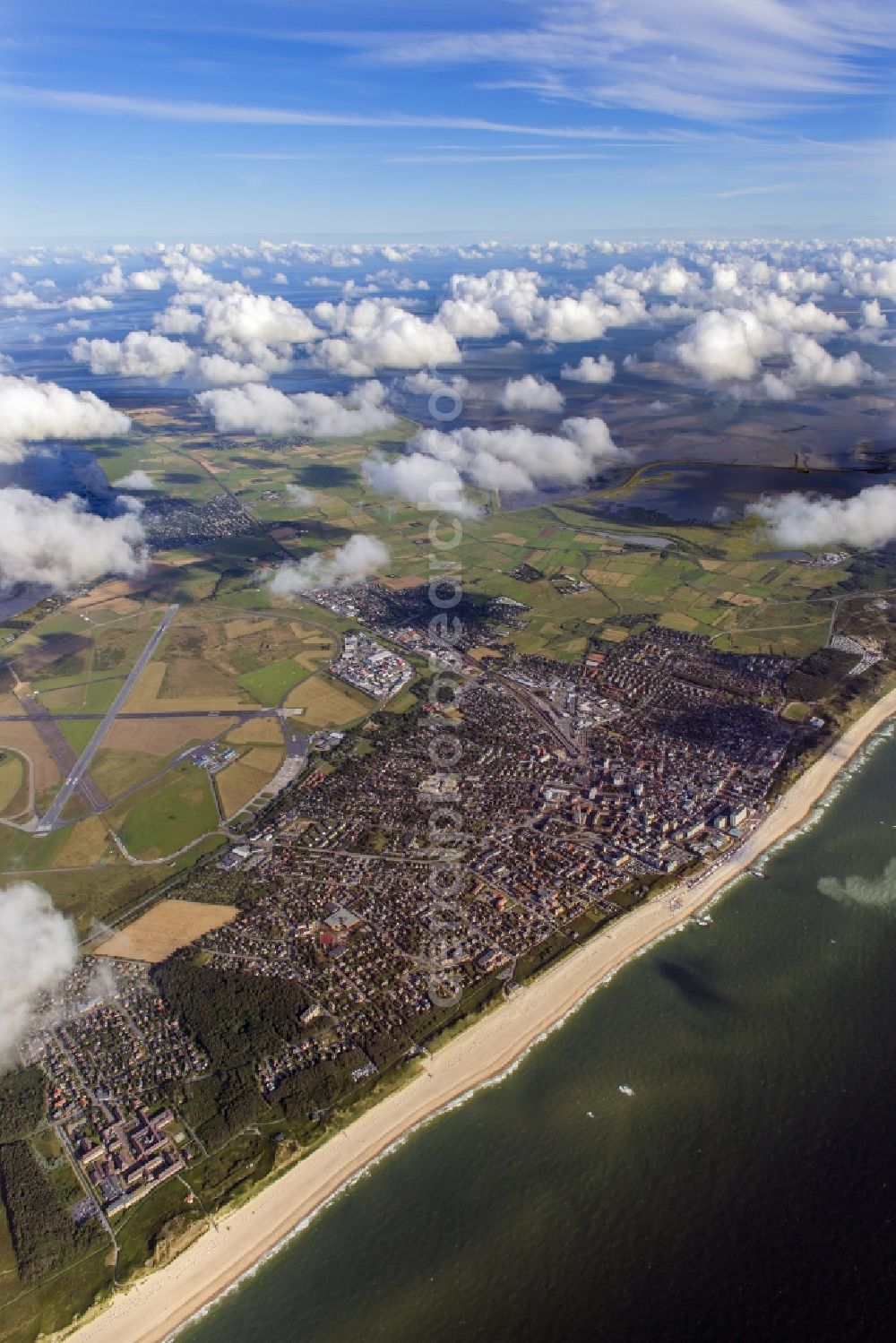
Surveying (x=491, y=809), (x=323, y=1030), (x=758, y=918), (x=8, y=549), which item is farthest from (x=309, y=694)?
(x=8, y=549)

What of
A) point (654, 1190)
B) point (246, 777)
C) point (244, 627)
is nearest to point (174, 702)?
point (246, 777)

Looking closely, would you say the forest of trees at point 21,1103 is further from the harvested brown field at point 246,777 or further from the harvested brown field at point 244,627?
the harvested brown field at point 244,627

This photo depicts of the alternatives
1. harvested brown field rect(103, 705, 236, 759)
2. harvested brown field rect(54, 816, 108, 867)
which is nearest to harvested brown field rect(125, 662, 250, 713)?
harvested brown field rect(103, 705, 236, 759)

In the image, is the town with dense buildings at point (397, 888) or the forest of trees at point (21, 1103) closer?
the forest of trees at point (21, 1103)

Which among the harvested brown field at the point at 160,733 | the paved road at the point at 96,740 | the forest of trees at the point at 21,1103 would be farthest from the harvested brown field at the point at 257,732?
the forest of trees at the point at 21,1103

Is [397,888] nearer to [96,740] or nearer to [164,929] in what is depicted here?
[164,929]

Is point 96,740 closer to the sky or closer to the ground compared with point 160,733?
closer to the ground

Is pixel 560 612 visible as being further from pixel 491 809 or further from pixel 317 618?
pixel 491 809
